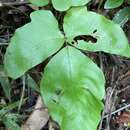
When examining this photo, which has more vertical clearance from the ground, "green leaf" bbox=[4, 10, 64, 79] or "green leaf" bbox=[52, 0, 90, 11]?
"green leaf" bbox=[52, 0, 90, 11]

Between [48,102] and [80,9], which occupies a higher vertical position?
[80,9]

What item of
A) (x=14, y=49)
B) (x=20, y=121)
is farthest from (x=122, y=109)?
(x=14, y=49)

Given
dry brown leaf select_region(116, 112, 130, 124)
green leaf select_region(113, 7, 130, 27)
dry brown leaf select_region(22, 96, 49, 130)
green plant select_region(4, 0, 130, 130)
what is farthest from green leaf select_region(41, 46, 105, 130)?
green leaf select_region(113, 7, 130, 27)

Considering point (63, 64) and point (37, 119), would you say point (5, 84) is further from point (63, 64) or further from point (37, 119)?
point (63, 64)

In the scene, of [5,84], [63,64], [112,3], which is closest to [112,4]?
[112,3]

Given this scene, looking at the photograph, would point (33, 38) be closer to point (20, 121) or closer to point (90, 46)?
point (90, 46)

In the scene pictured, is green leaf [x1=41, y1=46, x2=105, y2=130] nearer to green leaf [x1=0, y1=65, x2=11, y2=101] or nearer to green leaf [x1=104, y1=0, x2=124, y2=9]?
green leaf [x1=0, y1=65, x2=11, y2=101]
